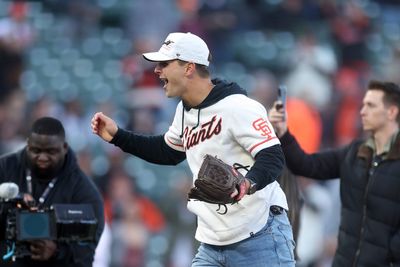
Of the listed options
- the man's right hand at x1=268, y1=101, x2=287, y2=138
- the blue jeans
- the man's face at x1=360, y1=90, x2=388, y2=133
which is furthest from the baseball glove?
the man's face at x1=360, y1=90, x2=388, y2=133

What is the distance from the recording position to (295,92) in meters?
13.6

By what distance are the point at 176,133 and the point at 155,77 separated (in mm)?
7619

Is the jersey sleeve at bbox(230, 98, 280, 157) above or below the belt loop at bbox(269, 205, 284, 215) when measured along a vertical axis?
above

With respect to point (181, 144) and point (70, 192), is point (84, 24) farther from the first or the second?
point (181, 144)

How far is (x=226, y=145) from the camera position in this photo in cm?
561

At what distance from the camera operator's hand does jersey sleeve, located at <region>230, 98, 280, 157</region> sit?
5.35 feet

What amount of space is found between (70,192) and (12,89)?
630cm

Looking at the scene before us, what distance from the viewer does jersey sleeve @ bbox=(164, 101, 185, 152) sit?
19.5 ft

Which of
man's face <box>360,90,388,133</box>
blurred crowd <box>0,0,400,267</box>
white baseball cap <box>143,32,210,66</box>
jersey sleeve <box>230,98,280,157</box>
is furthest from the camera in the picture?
blurred crowd <box>0,0,400,267</box>

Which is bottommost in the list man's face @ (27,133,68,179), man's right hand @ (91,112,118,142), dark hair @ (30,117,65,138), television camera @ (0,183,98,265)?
television camera @ (0,183,98,265)

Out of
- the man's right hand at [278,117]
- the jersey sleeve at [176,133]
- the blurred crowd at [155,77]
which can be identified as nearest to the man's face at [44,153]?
the jersey sleeve at [176,133]

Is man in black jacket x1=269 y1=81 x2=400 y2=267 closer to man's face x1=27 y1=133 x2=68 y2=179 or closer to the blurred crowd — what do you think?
man's face x1=27 y1=133 x2=68 y2=179

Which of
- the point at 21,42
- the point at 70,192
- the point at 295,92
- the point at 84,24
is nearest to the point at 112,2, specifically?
the point at 84,24

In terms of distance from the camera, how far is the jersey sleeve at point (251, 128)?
5512 mm
